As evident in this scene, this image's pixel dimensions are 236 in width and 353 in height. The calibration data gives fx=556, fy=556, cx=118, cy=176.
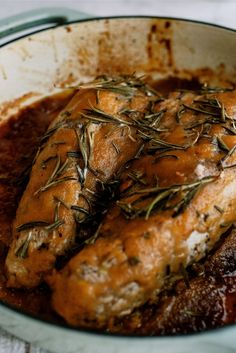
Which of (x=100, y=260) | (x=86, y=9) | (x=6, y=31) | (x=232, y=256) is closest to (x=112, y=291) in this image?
(x=100, y=260)

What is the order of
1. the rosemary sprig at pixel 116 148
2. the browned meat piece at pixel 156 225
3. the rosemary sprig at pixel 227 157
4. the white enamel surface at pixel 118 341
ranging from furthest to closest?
1. the rosemary sprig at pixel 116 148
2. the rosemary sprig at pixel 227 157
3. the browned meat piece at pixel 156 225
4. the white enamel surface at pixel 118 341

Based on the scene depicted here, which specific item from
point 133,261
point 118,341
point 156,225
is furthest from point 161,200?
point 118,341

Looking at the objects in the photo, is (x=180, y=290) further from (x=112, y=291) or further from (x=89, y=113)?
(x=89, y=113)

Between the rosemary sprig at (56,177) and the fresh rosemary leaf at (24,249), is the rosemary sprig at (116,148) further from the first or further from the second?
the fresh rosemary leaf at (24,249)

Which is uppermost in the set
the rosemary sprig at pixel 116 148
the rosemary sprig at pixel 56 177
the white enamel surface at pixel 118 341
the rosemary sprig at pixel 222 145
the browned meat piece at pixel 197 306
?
the rosemary sprig at pixel 222 145

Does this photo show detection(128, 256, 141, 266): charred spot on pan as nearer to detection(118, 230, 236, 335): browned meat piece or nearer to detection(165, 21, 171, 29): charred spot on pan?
detection(118, 230, 236, 335): browned meat piece

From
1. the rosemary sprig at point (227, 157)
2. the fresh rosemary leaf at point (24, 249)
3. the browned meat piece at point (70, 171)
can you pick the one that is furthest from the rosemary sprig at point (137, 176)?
the fresh rosemary leaf at point (24, 249)

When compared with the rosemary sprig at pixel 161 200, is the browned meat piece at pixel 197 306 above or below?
below
